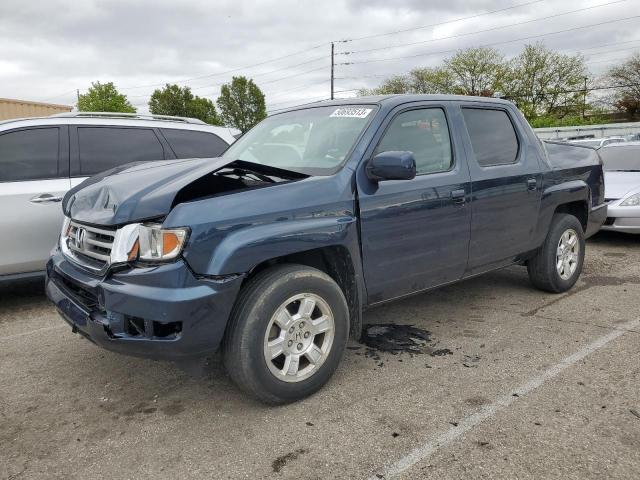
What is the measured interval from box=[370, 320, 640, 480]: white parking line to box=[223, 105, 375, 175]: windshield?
161 cm

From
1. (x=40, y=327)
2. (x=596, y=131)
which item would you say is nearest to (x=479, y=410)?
(x=40, y=327)

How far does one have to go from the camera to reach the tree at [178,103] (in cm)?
6644

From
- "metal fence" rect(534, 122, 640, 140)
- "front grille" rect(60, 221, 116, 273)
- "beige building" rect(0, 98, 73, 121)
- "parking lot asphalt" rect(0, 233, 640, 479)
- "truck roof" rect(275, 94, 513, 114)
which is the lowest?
"parking lot asphalt" rect(0, 233, 640, 479)

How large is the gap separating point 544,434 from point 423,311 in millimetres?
2037

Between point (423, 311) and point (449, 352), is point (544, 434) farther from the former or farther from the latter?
point (423, 311)

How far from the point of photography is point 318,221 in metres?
2.97

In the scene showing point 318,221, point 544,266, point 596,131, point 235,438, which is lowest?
point 235,438

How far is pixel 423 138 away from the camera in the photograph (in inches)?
147

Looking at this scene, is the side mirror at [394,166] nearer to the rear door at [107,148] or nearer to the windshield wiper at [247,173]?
the windshield wiper at [247,173]

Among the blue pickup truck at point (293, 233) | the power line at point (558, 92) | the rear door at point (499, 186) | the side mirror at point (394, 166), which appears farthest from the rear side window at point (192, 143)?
the power line at point (558, 92)

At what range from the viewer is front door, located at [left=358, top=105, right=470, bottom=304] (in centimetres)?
328

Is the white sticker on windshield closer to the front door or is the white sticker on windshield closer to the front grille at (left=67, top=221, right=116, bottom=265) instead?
the front door

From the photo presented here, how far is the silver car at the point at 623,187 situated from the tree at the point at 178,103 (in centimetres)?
6168

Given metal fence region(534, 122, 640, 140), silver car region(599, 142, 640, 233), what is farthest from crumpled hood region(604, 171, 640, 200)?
metal fence region(534, 122, 640, 140)
